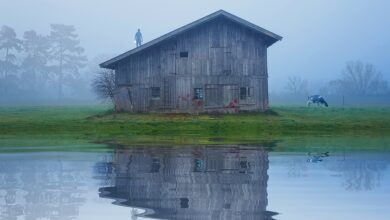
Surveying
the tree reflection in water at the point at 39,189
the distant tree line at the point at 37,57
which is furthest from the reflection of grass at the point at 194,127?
the distant tree line at the point at 37,57

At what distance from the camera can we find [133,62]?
48.3m

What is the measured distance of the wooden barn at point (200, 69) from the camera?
157 ft

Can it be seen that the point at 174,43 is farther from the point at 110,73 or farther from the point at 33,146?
the point at 33,146

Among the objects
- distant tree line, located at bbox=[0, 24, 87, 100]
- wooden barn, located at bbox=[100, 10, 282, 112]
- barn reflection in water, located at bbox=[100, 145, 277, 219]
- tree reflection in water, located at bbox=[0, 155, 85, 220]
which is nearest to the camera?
tree reflection in water, located at bbox=[0, 155, 85, 220]

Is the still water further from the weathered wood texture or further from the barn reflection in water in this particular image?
the weathered wood texture

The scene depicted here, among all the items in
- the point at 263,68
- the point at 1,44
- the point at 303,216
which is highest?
the point at 1,44

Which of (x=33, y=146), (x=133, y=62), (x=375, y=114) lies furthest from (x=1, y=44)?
(x=33, y=146)

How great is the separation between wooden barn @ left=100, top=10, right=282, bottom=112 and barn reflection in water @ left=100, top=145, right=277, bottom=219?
2246 cm

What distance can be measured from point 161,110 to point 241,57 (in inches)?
266

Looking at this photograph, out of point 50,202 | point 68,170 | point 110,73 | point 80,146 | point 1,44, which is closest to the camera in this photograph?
point 50,202

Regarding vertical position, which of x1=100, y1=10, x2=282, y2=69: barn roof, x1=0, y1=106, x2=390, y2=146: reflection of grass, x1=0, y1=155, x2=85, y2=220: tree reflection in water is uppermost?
x1=100, y1=10, x2=282, y2=69: barn roof

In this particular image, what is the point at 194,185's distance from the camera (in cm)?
1583

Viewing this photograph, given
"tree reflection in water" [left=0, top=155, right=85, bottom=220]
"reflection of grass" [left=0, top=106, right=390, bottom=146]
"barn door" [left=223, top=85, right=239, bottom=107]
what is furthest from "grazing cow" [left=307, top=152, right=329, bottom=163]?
"barn door" [left=223, top=85, right=239, bottom=107]

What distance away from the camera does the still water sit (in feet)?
40.9
